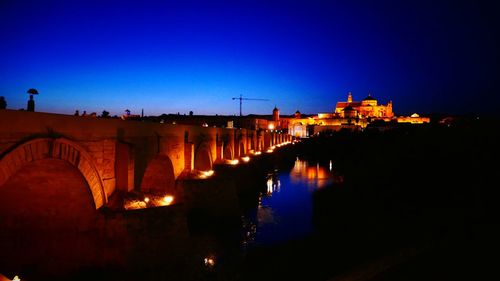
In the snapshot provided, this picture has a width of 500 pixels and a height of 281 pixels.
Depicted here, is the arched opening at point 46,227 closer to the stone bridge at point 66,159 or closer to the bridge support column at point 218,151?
the stone bridge at point 66,159

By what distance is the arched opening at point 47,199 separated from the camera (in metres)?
9.19

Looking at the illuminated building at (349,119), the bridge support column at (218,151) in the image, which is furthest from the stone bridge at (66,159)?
the illuminated building at (349,119)

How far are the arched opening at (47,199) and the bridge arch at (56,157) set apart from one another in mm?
157

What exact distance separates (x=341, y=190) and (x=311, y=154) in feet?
134

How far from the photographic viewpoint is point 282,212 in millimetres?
21594

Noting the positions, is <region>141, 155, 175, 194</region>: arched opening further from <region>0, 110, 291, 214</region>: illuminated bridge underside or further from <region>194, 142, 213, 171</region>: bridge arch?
<region>194, 142, 213, 171</region>: bridge arch

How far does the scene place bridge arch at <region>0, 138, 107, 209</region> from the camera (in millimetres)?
7278

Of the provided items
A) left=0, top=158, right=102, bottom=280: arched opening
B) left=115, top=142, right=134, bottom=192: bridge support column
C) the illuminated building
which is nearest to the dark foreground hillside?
left=115, top=142, right=134, bottom=192: bridge support column

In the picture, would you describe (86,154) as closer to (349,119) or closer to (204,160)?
(204,160)

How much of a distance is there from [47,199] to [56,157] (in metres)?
1.93

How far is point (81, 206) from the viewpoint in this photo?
10.1 metres

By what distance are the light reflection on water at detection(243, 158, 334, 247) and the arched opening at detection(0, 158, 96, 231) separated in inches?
283

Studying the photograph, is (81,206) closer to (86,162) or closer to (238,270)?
(86,162)

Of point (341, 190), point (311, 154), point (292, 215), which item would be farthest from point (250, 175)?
point (311, 154)
